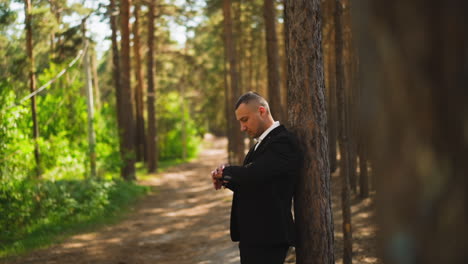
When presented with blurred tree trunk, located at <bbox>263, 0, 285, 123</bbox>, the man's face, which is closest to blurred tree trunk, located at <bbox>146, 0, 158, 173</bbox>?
blurred tree trunk, located at <bbox>263, 0, 285, 123</bbox>

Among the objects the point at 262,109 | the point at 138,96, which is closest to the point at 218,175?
the point at 262,109

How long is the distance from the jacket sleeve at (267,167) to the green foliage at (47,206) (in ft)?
26.4

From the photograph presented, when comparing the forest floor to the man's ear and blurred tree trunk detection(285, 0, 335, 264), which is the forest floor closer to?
blurred tree trunk detection(285, 0, 335, 264)

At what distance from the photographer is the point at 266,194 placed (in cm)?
364

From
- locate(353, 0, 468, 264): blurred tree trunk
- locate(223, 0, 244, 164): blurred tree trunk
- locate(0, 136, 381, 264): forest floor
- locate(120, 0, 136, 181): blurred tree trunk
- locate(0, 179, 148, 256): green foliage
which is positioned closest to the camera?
locate(353, 0, 468, 264): blurred tree trunk

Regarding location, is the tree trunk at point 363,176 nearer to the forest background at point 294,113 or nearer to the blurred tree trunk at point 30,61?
the forest background at point 294,113

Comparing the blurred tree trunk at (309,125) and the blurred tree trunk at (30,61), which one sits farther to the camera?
the blurred tree trunk at (30,61)

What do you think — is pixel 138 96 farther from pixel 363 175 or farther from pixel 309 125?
pixel 309 125

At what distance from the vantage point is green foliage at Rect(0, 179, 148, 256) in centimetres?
1007

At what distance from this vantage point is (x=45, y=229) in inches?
437

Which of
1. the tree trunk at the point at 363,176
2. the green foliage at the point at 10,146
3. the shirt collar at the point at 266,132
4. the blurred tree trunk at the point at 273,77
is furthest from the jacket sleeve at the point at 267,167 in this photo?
the tree trunk at the point at 363,176

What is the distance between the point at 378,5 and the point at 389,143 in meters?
0.27

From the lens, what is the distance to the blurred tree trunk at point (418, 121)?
69 cm

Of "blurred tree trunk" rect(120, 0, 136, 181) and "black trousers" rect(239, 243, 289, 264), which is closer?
"black trousers" rect(239, 243, 289, 264)
